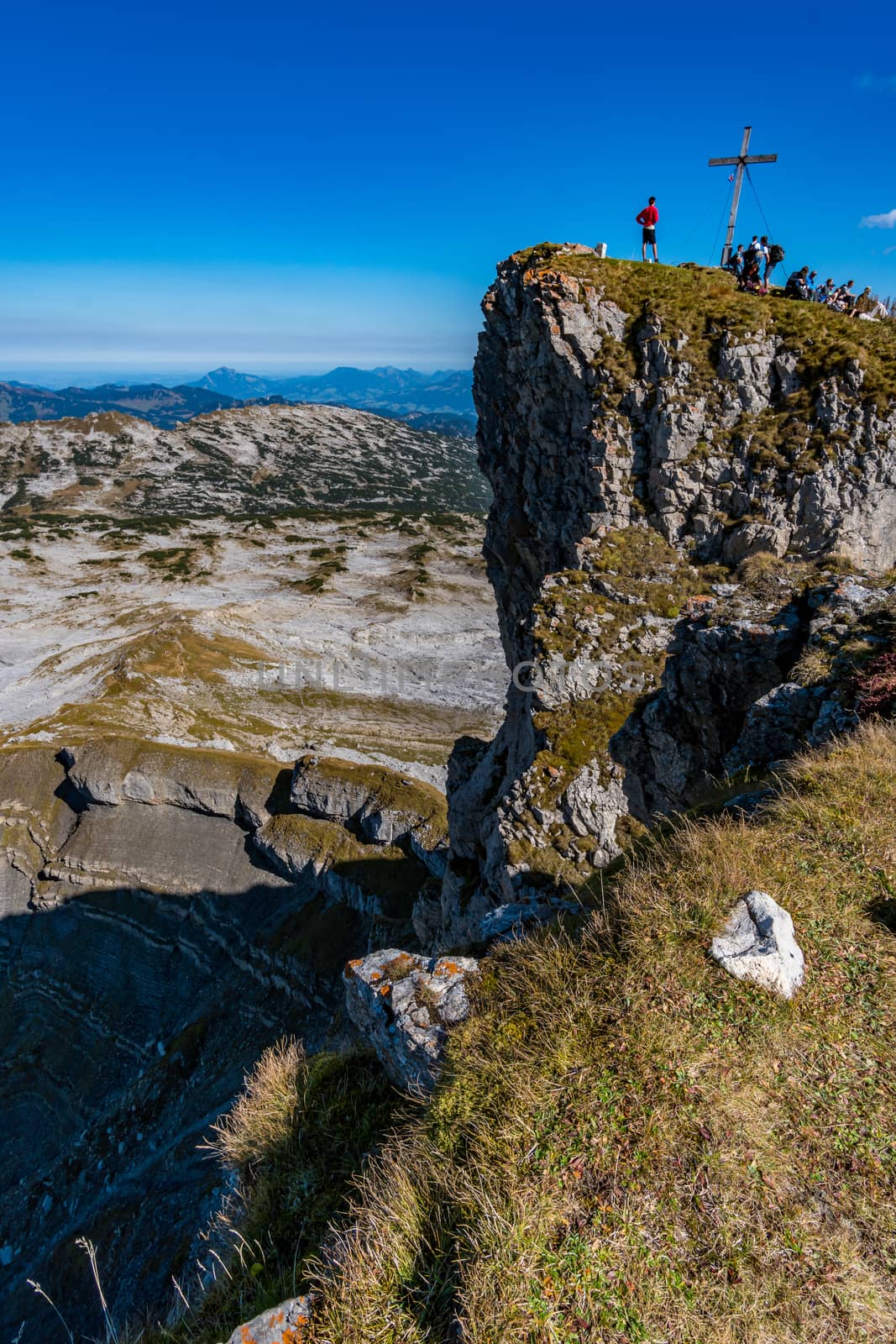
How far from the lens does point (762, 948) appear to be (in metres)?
6.37

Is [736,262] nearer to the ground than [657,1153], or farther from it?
farther from it

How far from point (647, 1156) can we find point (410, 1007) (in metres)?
3.43

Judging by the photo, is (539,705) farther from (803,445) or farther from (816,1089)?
(816,1089)

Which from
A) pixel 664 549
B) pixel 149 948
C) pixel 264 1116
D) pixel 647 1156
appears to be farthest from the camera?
pixel 149 948

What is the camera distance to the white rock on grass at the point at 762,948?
6.23 metres

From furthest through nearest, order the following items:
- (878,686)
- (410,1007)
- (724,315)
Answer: (724,315)
(878,686)
(410,1007)

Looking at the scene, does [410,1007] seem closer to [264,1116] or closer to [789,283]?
[264,1116]

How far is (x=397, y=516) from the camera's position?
614 feet

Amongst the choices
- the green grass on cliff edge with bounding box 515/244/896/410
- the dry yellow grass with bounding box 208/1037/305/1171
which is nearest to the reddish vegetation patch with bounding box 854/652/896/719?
the dry yellow grass with bounding box 208/1037/305/1171

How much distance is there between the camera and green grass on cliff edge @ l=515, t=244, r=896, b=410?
24.4m

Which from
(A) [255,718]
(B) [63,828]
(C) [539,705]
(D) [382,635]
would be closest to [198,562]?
(D) [382,635]

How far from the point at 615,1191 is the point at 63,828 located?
58.7m

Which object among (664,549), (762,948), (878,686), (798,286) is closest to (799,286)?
(798,286)

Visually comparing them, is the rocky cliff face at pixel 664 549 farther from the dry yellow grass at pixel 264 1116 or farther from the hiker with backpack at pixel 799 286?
the dry yellow grass at pixel 264 1116
